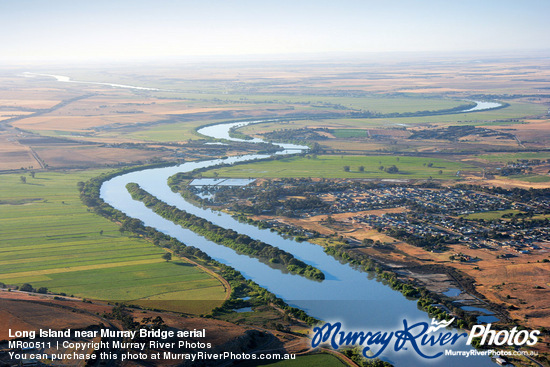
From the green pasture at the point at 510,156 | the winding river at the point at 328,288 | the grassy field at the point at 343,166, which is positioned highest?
the green pasture at the point at 510,156

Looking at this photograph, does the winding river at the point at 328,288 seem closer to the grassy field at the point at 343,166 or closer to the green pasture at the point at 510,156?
the grassy field at the point at 343,166

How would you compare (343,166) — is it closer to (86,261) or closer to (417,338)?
(86,261)

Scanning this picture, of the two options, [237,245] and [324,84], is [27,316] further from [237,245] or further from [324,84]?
[324,84]

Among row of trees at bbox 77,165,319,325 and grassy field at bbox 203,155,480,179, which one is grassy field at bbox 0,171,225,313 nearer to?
row of trees at bbox 77,165,319,325

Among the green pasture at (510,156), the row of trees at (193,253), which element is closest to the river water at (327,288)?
the row of trees at (193,253)

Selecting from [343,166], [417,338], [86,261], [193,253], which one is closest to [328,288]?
[417,338]
